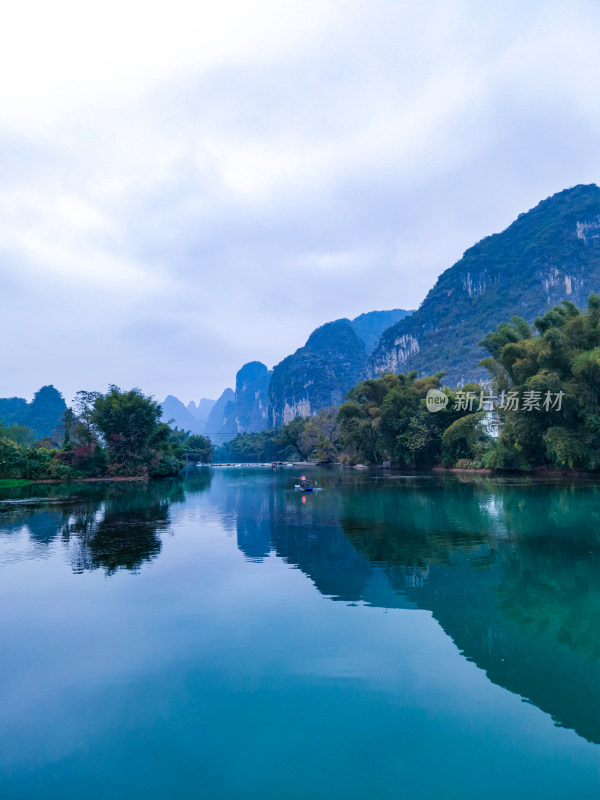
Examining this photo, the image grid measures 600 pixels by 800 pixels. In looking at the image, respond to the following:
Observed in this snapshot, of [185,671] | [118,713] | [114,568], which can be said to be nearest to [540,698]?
[185,671]

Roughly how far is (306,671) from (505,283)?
134402 millimetres

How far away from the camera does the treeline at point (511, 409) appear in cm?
2612

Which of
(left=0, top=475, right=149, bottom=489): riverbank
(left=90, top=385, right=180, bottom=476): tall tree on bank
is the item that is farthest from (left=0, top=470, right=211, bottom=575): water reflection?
(left=90, top=385, right=180, bottom=476): tall tree on bank

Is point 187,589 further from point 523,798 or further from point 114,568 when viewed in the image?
point 523,798

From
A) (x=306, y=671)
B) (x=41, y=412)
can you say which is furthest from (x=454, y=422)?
(x=41, y=412)

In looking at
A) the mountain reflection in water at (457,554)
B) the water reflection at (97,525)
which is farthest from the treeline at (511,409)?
the water reflection at (97,525)

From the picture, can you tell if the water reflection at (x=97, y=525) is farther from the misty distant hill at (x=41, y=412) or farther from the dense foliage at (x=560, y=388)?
the misty distant hill at (x=41, y=412)

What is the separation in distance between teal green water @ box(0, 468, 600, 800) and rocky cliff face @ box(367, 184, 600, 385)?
96.4 meters

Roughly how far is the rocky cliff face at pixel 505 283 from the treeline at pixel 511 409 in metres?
58.7

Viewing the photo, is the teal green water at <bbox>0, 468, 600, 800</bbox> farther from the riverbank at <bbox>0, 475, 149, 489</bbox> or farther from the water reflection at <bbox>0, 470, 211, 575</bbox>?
the riverbank at <bbox>0, 475, 149, 489</bbox>

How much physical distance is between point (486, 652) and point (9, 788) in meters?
4.75

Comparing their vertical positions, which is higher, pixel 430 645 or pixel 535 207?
pixel 535 207

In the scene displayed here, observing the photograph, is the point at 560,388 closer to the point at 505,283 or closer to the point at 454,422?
the point at 454,422

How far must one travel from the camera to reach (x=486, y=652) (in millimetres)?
5672
